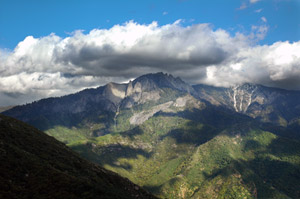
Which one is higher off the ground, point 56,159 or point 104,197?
point 56,159

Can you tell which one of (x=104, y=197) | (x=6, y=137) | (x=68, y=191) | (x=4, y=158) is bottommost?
(x=104, y=197)

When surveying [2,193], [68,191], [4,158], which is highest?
[4,158]

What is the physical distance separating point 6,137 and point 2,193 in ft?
315

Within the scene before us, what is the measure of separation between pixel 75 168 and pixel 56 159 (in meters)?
18.3

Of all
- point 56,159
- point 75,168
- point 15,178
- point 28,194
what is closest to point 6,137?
point 56,159

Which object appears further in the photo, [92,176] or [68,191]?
[92,176]

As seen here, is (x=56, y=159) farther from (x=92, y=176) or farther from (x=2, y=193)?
(x=2, y=193)

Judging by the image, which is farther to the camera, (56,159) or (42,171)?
(56,159)

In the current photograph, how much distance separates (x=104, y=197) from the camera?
5536 inches

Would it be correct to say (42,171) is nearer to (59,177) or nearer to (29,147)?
(59,177)

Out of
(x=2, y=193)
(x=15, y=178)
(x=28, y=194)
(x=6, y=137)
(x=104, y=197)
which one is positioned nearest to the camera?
(x=2, y=193)

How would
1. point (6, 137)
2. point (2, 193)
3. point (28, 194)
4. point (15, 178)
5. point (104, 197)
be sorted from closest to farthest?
point (2, 193), point (28, 194), point (15, 178), point (104, 197), point (6, 137)

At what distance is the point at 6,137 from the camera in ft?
634

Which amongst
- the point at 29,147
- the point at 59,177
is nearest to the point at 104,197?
the point at 59,177
